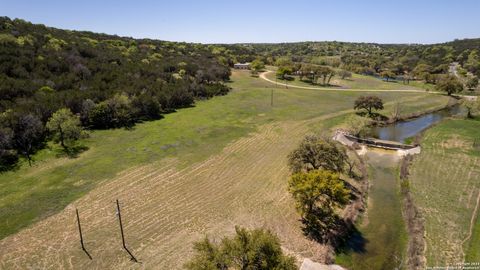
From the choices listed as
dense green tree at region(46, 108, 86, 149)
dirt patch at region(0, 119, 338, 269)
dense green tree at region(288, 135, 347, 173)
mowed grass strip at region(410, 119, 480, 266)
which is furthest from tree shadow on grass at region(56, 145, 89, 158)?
mowed grass strip at region(410, 119, 480, 266)

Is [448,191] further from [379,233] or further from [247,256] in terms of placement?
[247,256]

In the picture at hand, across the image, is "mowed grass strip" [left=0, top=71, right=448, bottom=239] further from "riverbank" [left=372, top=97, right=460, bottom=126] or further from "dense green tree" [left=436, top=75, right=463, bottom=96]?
"dense green tree" [left=436, top=75, right=463, bottom=96]

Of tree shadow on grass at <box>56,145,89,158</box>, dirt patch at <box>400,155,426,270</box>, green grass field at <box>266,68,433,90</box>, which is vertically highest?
green grass field at <box>266,68,433,90</box>

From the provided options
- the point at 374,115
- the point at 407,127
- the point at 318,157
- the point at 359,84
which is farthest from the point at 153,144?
the point at 359,84

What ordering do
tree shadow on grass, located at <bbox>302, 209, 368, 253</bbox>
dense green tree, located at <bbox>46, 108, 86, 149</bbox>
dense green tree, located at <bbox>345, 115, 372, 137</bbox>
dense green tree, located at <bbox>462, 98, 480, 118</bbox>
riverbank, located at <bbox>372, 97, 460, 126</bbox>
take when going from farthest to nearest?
dense green tree, located at <bbox>462, 98, 480, 118</bbox>
riverbank, located at <bbox>372, 97, 460, 126</bbox>
dense green tree, located at <bbox>345, 115, 372, 137</bbox>
dense green tree, located at <bbox>46, 108, 86, 149</bbox>
tree shadow on grass, located at <bbox>302, 209, 368, 253</bbox>

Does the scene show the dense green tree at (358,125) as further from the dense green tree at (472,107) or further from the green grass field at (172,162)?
the dense green tree at (472,107)
